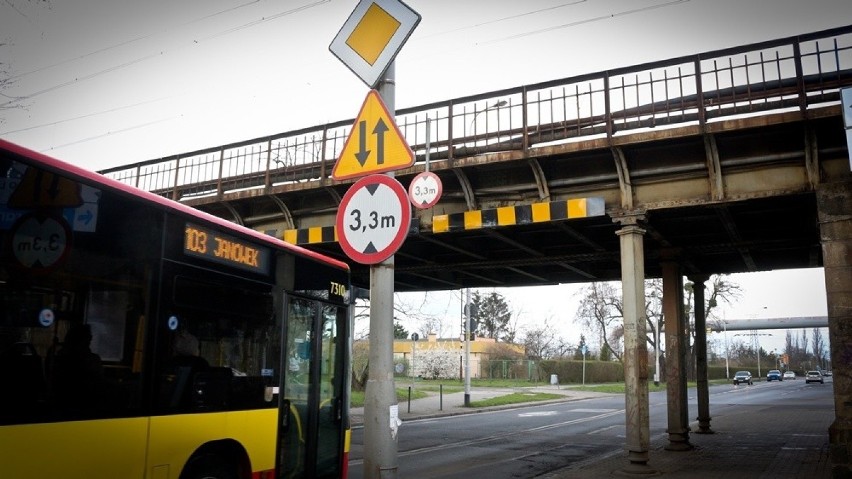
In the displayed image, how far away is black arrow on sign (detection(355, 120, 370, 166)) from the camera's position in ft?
17.4

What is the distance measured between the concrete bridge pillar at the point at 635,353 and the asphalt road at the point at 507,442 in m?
1.65

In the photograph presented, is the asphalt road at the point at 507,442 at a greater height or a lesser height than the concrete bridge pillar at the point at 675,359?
lesser

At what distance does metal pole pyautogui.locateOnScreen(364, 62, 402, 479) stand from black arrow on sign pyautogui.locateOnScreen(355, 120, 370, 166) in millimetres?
1010

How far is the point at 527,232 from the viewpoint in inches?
576

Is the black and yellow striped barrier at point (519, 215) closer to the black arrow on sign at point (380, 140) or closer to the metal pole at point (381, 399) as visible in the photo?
the black arrow on sign at point (380, 140)

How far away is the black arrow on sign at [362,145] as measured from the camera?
529 cm

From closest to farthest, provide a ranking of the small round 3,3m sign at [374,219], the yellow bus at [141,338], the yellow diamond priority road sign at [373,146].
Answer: the yellow bus at [141,338], the small round 3,3m sign at [374,219], the yellow diamond priority road sign at [373,146]

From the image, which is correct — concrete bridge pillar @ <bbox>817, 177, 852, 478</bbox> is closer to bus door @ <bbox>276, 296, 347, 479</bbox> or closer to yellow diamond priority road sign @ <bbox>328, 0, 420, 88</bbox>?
bus door @ <bbox>276, 296, 347, 479</bbox>

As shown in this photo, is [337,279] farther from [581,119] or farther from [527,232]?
[527,232]

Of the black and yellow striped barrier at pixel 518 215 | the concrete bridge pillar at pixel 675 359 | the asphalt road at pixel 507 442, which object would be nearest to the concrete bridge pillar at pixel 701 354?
the asphalt road at pixel 507 442

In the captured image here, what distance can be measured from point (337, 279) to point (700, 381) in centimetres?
1319

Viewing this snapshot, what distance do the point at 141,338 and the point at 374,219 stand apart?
76.7 inches

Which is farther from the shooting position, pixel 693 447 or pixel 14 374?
pixel 693 447

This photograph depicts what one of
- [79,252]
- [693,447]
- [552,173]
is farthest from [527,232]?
[79,252]
